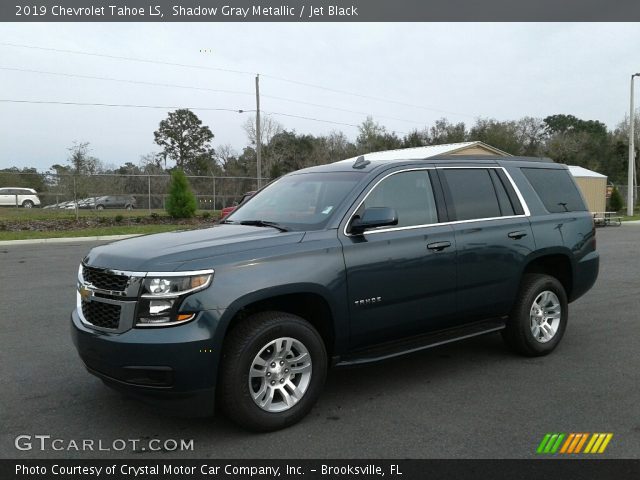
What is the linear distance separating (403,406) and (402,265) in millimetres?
1081

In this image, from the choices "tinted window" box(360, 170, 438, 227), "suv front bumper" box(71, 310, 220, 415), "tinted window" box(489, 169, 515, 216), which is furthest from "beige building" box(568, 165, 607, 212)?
"suv front bumper" box(71, 310, 220, 415)

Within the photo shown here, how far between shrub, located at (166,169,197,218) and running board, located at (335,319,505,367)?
21146mm

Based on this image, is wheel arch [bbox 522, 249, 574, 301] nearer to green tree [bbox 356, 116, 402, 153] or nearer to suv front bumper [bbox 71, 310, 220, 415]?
suv front bumper [bbox 71, 310, 220, 415]

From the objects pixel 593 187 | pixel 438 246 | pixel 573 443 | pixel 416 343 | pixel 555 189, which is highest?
pixel 593 187

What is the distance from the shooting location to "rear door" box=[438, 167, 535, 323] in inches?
185

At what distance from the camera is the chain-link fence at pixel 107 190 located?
2536 centimetres

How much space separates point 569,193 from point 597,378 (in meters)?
2.09

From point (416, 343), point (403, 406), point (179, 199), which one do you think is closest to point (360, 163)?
point (416, 343)

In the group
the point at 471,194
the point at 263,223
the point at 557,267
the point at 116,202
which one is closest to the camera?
the point at 263,223

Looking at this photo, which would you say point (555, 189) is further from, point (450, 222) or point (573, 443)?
point (573, 443)

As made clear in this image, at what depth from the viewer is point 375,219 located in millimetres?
4012

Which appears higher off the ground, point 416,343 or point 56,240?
point 56,240

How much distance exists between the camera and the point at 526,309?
5.15m

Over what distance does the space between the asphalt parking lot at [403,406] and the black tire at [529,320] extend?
0.40 ft
